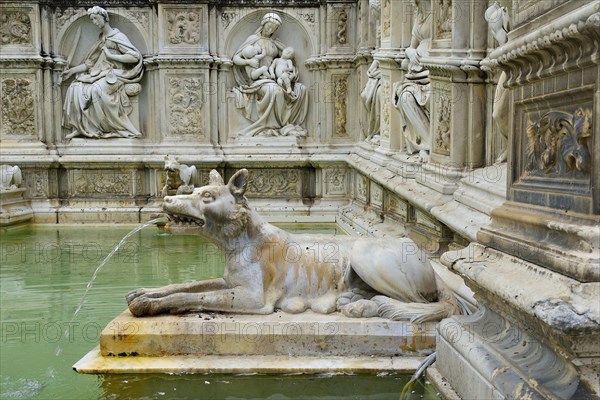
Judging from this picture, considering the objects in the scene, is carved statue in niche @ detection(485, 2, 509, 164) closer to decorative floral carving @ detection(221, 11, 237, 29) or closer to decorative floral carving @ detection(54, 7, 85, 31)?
decorative floral carving @ detection(221, 11, 237, 29)

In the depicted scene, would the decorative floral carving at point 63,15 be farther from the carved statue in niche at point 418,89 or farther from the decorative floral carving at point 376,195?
A: the carved statue in niche at point 418,89

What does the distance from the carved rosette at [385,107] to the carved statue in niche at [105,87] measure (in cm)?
411

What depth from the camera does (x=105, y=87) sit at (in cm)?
1143

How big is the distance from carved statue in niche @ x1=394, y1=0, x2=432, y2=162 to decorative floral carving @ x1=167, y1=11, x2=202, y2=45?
441cm

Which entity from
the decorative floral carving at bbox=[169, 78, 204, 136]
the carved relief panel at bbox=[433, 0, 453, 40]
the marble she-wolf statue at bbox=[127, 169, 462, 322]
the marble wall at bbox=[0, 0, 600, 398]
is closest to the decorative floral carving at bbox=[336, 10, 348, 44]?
the marble wall at bbox=[0, 0, 600, 398]

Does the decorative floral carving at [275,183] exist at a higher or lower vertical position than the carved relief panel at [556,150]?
lower

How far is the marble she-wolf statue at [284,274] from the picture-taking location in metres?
4.56

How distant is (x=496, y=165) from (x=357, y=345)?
2.13 metres

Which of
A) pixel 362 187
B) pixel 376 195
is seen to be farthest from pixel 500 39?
pixel 362 187

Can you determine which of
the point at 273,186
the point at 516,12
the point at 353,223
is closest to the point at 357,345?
the point at 516,12

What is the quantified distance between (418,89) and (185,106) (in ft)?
15.8

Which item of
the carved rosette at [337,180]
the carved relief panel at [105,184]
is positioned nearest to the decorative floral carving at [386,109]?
the carved rosette at [337,180]

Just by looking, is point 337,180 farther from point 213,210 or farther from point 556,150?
point 556,150

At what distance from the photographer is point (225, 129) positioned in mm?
11789
